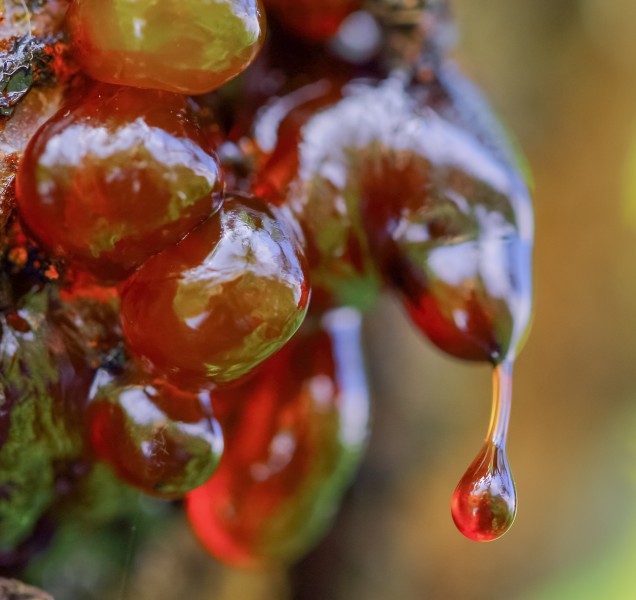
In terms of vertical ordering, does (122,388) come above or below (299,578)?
above

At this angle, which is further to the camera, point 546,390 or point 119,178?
point 546,390

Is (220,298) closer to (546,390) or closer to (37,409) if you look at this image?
(37,409)

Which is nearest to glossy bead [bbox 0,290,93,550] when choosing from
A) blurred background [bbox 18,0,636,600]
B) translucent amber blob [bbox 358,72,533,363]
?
translucent amber blob [bbox 358,72,533,363]

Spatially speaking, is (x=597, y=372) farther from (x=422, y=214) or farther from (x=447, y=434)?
(x=422, y=214)

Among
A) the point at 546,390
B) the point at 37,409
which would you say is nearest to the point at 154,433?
the point at 37,409

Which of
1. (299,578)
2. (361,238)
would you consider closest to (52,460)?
(361,238)

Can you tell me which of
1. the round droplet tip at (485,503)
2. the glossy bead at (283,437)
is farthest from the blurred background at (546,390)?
the round droplet tip at (485,503)
